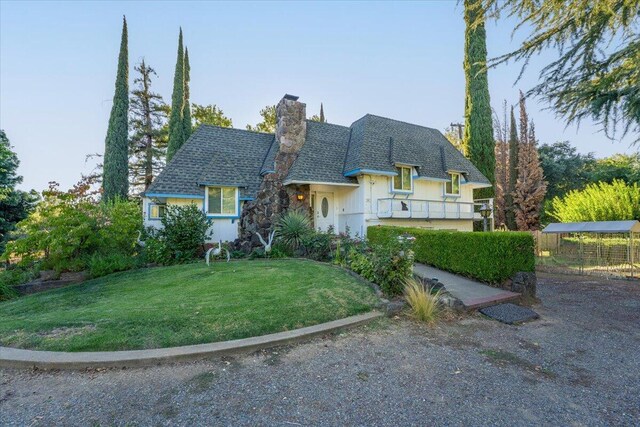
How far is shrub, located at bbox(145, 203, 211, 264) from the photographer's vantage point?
10625mm

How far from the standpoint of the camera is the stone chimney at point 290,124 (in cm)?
1523

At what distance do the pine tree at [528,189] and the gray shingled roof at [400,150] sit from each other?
5.75 meters

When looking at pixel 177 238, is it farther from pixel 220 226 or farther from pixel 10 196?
pixel 10 196

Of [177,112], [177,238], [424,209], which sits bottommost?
[177,238]

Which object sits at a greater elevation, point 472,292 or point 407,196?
point 407,196

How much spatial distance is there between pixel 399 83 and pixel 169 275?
13412 mm

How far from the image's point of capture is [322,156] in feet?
52.3

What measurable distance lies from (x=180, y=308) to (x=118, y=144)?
876 inches

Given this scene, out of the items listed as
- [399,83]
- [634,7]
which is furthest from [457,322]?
[399,83]

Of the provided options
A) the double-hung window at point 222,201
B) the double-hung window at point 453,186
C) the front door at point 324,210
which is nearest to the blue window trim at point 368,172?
the front door at point 324,210

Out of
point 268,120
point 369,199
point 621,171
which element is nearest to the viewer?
point 369,199

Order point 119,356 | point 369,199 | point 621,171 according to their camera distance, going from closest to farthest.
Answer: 1. point 119,356
2. point 369,199
3. point 621,171

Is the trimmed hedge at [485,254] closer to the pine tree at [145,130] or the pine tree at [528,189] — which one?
the pine tree at [528,189]

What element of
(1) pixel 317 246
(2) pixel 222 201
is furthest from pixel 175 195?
(1) pixel 317 246
